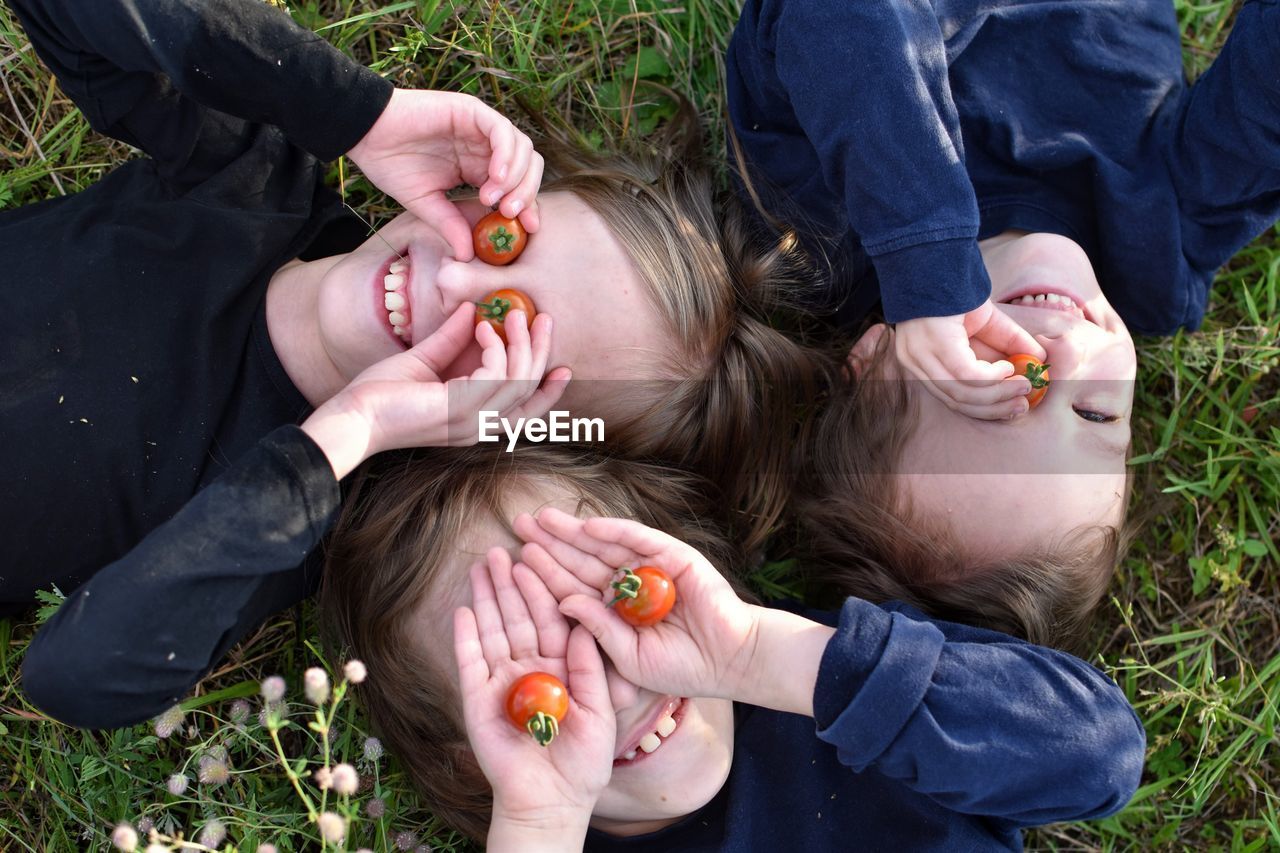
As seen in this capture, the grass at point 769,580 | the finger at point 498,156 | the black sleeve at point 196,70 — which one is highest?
the black sleeve at point 196,70

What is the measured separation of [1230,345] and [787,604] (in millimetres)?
2062

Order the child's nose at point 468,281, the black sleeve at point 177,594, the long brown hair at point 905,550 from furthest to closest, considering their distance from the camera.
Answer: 1. the long brown hair at point 905,550
2. the child's nose at point 468,281
3. the black sleeve at point 177,594

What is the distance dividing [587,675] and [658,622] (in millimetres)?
259

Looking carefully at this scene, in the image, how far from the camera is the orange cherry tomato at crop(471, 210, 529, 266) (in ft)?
10.2

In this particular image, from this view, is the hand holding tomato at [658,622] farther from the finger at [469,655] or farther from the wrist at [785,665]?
the finger at [469,655]

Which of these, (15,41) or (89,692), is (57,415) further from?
(15,41)

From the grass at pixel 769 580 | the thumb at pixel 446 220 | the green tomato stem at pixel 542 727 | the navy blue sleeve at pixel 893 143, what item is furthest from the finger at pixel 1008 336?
the green tomato stem at pixel 542 727

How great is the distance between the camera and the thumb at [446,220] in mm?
3260

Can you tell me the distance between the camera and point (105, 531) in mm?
3404

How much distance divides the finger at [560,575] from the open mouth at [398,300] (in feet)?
2.58

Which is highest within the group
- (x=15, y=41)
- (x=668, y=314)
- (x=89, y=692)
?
(x=15, y=41)

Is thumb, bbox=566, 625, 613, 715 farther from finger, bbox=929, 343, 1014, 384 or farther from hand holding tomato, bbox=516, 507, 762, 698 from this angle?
finger, bbox=929, 343, 1014, 384

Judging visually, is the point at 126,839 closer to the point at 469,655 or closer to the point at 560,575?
the point at 469,655

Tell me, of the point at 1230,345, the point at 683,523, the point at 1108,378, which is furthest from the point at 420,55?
the point at 1230,345
